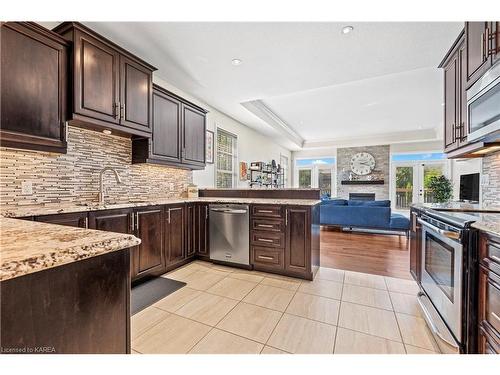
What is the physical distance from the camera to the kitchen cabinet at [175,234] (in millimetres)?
2799

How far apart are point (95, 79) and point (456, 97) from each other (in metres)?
3.50

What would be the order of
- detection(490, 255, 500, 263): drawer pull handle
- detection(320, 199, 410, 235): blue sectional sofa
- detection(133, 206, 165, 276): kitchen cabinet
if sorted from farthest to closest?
1. detection(320, 199, 410, 235): blue sectional sofa
2. detection(133, 206, 165, 276): kitchen cabinet
3. detection(490, 255, 500, 263): drawer pull handle

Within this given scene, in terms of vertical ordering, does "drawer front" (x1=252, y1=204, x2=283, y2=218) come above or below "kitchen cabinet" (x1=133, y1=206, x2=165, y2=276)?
above

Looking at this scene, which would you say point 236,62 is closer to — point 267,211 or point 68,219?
point 267,211

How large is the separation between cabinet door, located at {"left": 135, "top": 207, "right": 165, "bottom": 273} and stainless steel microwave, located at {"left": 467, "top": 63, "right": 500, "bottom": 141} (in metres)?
3.05

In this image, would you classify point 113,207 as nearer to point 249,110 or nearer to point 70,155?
point 70,155

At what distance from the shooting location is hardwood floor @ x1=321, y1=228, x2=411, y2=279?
3066mm

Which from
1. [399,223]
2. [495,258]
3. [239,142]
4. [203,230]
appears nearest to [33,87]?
[203,230]

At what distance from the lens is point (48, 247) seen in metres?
0.63

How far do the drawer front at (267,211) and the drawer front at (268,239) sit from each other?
0.75ft

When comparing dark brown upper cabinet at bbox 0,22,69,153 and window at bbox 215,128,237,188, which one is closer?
dark brown upper cabinet at bbox 0,22,69,153

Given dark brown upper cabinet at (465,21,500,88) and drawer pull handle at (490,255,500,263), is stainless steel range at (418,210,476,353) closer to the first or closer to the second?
drawer pull handle at (490,255,500,263)

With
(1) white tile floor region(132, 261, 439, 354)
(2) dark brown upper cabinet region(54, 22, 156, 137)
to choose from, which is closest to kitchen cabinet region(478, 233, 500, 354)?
(1) white tile floor region(132, 261, 439, 354)
